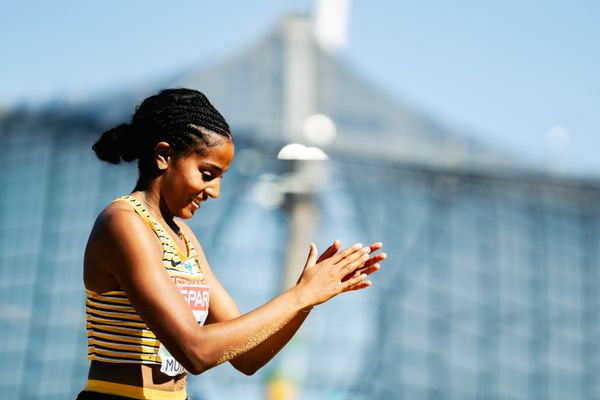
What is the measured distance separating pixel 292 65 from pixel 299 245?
4.86 meters

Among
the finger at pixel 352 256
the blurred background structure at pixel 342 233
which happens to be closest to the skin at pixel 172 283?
the finger at pixel 352 256

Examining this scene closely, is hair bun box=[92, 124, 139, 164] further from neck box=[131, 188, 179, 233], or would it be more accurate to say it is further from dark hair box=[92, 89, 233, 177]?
neck box=[131, 188, 179, 233]

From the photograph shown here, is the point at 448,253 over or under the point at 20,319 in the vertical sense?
over

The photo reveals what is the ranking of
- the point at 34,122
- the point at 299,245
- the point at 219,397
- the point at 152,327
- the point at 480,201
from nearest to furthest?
the point at 152,327
the point at 299,245
the point at 219,397
the point at 34,122
the point at 480,201

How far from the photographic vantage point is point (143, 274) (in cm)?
246

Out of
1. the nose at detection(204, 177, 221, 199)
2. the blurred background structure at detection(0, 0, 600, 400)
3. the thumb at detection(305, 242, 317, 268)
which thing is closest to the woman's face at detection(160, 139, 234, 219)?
the nose at detection(204, 177, 221, 199)

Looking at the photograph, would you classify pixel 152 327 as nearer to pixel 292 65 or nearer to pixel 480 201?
pixel 292 65

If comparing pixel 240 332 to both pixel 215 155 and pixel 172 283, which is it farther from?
pixel 215 155

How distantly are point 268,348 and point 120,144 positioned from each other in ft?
2.20

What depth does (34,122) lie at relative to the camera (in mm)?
33469

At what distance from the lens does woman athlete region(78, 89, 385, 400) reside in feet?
8.09

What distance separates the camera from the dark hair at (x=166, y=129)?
268 centimetres

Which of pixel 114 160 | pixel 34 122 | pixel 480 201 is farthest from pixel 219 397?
pixel 114 160

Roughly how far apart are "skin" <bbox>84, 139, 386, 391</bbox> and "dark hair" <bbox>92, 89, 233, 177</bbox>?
0.11 ft
